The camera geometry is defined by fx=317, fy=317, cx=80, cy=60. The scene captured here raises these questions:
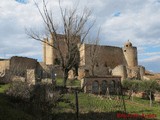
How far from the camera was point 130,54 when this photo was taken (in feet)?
220

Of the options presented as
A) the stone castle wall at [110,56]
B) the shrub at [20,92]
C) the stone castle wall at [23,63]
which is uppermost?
the stone castle wall at [110,56]

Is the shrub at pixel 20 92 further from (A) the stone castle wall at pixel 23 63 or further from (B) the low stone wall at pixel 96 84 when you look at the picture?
(A) the stone castle wall at pixel 23 63

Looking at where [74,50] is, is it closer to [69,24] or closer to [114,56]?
[69,24]

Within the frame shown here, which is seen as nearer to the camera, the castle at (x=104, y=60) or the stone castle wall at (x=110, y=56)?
the castle at (x=104, y=60)

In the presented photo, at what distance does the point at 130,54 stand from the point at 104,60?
6493 millimetres

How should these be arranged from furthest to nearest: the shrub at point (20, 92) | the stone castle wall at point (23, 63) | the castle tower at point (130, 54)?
the castle tower at point (130, 54), the stone castle wall at point (23, 63), the shrub at point (20, 92)

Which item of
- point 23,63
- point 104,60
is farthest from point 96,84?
point 104,60

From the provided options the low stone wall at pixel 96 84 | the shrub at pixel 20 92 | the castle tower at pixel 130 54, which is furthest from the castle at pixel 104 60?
the shrub at pixel 20 92

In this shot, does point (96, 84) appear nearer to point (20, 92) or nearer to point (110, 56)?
point (20, 92)

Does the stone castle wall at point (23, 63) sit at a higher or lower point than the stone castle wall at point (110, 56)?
lower

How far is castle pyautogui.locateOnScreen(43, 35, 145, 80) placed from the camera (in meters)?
51.8

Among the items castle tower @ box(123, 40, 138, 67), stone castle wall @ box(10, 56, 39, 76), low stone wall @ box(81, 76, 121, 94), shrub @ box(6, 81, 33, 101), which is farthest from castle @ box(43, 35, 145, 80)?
shrub @ box(6, 81, 33, 101)

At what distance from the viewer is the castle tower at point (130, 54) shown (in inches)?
2628

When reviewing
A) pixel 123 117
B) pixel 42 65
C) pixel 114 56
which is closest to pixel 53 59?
pixel 42 65
